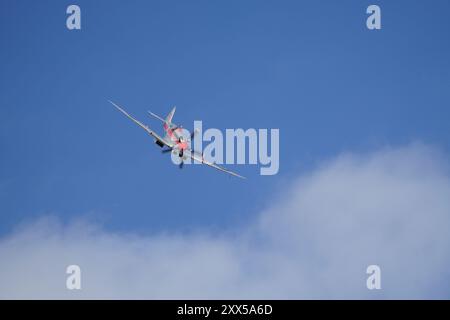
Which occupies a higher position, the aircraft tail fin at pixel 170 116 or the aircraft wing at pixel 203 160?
the aircraft tail fin at pixel 170 116

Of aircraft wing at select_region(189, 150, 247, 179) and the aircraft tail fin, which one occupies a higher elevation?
the aircraft tail fin
